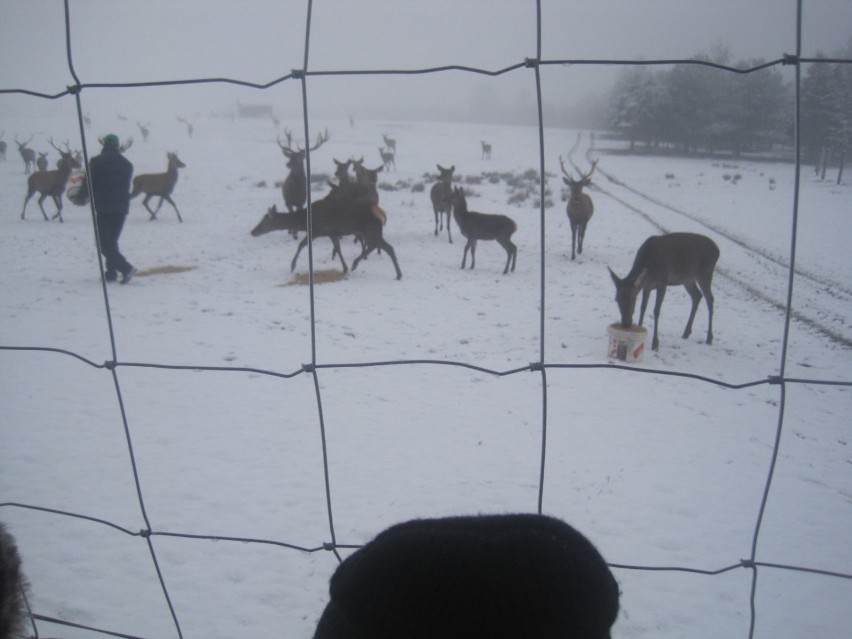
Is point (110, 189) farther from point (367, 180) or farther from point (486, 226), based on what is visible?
point (367, 180)

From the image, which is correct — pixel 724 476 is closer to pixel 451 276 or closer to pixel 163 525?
pixel 163 525

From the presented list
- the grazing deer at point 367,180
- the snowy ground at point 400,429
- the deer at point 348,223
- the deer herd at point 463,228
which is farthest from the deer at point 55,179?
the deer at point 348,223

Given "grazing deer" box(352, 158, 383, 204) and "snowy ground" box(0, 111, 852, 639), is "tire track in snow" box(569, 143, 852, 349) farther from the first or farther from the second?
"grazing deer" box(352, 158, 383, 204)

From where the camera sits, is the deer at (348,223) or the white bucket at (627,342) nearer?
the white bucket at (627,342)

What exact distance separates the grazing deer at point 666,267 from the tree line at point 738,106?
136 cm

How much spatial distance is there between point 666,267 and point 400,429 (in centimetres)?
362

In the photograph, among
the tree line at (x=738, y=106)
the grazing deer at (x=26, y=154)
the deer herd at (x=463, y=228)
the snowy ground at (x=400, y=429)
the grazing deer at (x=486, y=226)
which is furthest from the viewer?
the grazing deer at (x=26, y=154)

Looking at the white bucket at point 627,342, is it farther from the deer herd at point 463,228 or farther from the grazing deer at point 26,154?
the grazing deer at point 26,154

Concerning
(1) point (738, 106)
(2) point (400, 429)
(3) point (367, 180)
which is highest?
(1) point (738, 106)

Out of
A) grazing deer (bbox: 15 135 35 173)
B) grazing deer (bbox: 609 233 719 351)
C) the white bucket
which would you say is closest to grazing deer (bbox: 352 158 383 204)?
grazing deer (bbox: 609 233 719 351)

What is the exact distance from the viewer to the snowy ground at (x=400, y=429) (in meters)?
2.84

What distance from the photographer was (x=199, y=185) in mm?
19781

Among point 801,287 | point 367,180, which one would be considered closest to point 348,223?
point 367,180

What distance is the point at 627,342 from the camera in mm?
5715
